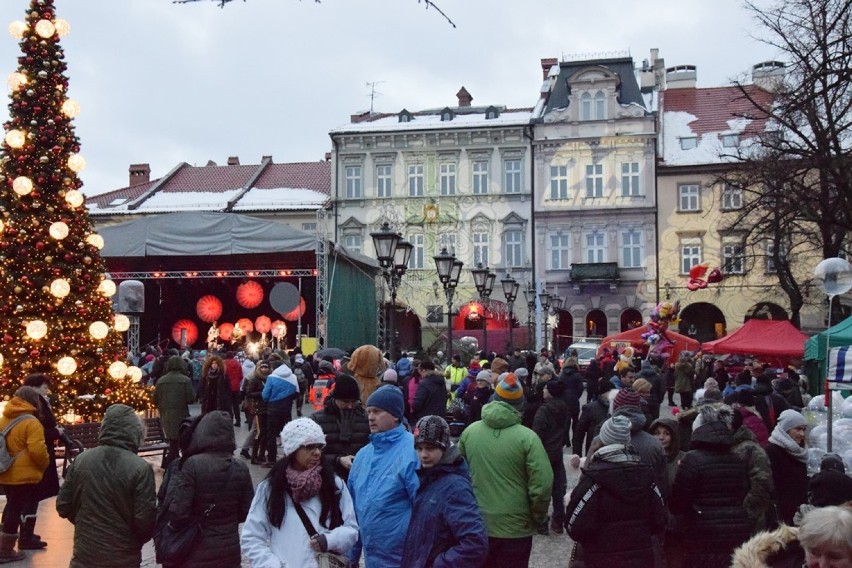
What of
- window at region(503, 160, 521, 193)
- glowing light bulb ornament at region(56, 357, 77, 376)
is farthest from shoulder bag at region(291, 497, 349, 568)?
window at region(503, 160, 521, 193)

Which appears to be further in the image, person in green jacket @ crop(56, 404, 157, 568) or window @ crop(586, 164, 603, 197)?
window @ crop(586, 164, 603, 197)

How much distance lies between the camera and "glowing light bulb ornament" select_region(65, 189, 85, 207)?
1328cm

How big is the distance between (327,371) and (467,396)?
348 cm

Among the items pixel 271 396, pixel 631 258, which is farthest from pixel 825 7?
pixel 631 258

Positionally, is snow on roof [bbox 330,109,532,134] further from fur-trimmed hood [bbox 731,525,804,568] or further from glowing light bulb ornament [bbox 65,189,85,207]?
fur-trimmed hood [bbox 731,525,804,568]

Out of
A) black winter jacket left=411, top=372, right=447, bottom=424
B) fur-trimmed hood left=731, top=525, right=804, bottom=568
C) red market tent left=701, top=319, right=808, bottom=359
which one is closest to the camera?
fur-trimmed hood left=731, top=525, right=804, bottom=568

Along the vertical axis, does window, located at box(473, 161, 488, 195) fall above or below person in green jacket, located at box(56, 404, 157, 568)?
above

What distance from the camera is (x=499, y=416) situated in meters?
5.86

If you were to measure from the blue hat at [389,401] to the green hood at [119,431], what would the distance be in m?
1.44

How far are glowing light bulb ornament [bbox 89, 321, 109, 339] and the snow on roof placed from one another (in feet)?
106

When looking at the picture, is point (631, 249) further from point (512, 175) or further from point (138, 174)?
point (138, 174)

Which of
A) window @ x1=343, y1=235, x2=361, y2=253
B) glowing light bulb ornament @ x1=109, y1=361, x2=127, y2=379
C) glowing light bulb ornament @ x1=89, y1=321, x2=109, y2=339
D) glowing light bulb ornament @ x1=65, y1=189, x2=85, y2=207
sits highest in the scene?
window @ x1=343, y1=235, x2=361, y2=253

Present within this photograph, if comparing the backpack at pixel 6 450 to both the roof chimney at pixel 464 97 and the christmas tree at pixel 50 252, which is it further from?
the roof chimney at pixel 464 97

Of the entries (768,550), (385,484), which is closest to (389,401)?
(385,484)
